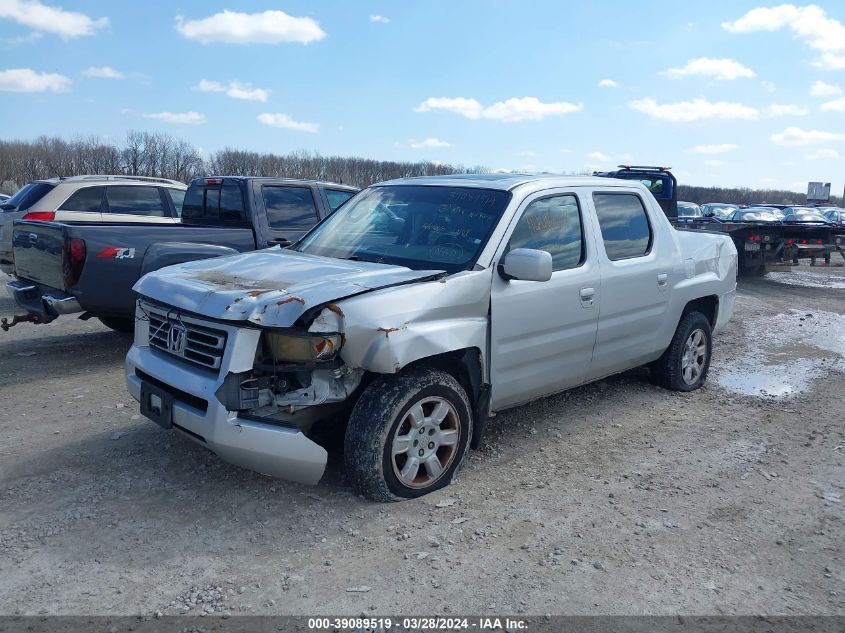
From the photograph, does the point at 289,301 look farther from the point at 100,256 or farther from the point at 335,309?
the point at 100,256

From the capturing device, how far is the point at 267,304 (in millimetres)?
3525

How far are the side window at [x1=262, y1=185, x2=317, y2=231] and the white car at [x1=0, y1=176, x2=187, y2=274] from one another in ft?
9.34

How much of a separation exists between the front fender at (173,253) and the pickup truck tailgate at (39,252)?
0.71 metres

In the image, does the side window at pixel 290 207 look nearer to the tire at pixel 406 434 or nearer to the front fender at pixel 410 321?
the front fender at pixel 410 321

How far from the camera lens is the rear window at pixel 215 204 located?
7.77m

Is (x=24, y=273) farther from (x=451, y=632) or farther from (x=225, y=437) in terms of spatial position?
(x=451, y=632)

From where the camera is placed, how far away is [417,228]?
4.64 metres

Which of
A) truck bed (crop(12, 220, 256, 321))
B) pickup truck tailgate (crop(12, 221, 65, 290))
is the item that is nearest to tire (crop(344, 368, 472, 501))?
truck bed (crop(12, 220, 256, 321))

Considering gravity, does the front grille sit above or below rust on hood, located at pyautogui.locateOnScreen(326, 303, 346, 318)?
below

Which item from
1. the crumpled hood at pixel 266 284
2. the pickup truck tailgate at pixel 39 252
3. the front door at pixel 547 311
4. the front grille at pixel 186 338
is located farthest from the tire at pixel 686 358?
the pickup truck tailgate at pixel 39 252

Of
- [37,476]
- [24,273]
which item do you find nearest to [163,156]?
[24,273]

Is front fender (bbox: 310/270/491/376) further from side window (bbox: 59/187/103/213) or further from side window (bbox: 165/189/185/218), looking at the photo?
side window (bbox: 59/187/103/213)

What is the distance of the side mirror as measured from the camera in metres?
4.05

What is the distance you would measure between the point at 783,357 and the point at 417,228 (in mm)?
5506
